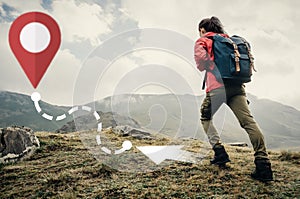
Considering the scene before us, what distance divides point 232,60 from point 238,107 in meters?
1.12

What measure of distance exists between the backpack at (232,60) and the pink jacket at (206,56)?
0.34ft

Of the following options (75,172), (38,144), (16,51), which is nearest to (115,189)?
(75,172)

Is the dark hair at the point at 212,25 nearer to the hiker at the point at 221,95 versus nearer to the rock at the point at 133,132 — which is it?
the hiker at the point at 221,95

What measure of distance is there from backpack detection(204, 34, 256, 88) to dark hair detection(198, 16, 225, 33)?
495mm

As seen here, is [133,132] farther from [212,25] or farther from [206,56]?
[206,56]

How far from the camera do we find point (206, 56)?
18.6ft

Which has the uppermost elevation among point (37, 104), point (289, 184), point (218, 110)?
point (37, 104)

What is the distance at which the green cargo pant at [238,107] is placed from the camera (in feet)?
18.7

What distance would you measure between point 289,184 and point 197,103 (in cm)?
Answer: 270

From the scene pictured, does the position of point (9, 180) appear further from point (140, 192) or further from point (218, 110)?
point (218, 110)

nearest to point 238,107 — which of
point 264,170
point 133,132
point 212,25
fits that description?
point 264,170

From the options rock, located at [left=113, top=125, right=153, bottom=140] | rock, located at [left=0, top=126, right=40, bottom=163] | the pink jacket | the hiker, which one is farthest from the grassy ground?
rock, located at [left=113, top=125, right=153, bottom=140]

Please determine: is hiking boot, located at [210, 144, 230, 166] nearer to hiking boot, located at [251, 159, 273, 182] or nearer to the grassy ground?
the grassy ground

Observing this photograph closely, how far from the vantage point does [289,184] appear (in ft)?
19.4
